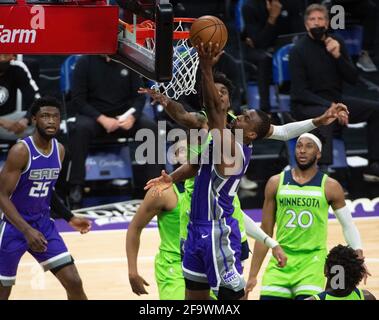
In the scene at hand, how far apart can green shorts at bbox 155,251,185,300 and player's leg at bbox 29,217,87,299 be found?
53 centimetres

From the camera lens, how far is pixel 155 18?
5250 mm

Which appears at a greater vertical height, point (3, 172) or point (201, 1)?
point (201, 1)

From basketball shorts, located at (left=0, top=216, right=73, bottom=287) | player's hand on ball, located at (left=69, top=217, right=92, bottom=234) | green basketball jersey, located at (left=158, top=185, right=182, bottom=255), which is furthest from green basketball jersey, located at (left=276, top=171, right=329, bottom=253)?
basketball shorts, located at (left=0, top=216, right=73, bottom=287)

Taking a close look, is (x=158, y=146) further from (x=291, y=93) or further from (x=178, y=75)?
(x=178, y=75)

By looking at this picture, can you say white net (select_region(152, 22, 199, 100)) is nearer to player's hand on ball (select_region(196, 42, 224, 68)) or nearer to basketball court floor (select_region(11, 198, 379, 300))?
player's hand on ball (select_region(196, 42, 224, 68))

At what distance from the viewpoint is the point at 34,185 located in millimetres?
6867

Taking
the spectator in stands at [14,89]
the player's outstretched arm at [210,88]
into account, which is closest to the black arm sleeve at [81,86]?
the spectator in stands at [14,89]

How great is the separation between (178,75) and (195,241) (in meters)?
1.15

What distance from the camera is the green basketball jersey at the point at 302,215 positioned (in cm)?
666

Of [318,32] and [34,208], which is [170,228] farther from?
[318,32]

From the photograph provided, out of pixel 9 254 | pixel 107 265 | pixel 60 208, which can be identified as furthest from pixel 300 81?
pixel 9 254
